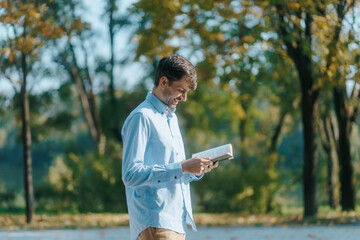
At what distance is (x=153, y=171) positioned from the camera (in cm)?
280

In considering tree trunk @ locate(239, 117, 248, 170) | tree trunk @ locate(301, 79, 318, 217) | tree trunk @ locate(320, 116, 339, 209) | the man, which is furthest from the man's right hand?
tree trunk @ locate(239, 117, 248, 170)

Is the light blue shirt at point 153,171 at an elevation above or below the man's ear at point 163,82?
below

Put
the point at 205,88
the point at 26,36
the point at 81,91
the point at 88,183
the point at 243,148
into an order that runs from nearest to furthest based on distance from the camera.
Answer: the point at 26,36 → the point at 88,183 → the point at 81,91 → the point at 243,148 → the point at 205,88

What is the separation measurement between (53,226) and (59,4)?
865cm

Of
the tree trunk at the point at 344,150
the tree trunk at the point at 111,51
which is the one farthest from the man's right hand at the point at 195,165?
the tree trunk at the point at 111,51

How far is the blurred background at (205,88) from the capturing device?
37.9 ft

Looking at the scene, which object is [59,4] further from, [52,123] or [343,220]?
[343,220]

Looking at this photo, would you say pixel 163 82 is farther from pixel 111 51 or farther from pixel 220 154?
pixel 111 51

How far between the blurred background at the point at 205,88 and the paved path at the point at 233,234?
2081mm

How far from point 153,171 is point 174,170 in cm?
12

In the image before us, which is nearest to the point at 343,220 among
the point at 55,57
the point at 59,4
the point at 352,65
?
the point at 352,65

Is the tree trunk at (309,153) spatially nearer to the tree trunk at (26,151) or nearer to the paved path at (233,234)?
the paved path at (233,234)

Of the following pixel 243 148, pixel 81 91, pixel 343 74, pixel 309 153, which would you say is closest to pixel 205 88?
pixel 243 148

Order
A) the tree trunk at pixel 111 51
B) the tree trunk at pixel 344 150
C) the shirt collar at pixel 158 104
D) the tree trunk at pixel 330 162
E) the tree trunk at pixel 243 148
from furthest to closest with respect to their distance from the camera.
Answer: the tree trunk at pixel 243 148 → the tree trunk at pixel 111 51 → the tree trunk at pixel 330 162 → the tree trunk at pixel 344 150 → the shirt collar at pixel 158 104
